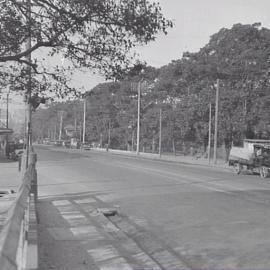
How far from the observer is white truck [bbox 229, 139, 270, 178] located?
1215 inches

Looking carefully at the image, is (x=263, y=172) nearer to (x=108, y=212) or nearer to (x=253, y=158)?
(x=253, y=158)

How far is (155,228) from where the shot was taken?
1126 centimetres

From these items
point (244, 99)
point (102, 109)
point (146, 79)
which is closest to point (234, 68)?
point (244, 99)

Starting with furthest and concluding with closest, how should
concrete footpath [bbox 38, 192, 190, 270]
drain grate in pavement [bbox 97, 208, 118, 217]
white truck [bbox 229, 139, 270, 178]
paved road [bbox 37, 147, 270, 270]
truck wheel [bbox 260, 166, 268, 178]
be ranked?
white truck [bbox 229, 139, 270, 178], truck wheel [bbox 260, 166, 268, 178], drain grate in pavement [bbox 97, 208, 118, 217], paved road [bbox 37, 147, 270, 270], concrete footpath [bbox 38, 192, 190, 270]

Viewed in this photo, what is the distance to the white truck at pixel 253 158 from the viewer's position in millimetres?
30853

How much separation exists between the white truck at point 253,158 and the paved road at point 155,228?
1101 cm

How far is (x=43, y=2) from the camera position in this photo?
31.7 ft

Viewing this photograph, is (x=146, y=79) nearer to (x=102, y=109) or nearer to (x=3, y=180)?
(x=102, y=109)

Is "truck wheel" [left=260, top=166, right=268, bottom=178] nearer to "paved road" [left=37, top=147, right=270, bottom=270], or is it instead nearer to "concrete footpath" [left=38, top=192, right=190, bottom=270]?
"paved road" [left=37, top=147, right=270, bottom=270]

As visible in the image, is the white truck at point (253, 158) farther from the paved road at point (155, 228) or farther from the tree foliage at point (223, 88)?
the paved road at point (155, 228)

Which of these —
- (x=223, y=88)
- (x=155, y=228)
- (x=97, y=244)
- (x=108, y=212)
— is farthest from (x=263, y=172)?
(x=97, y=244)

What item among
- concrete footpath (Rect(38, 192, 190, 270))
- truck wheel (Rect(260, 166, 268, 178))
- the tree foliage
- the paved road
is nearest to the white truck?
truck wheel (Rect(260, 166, 268, 178))

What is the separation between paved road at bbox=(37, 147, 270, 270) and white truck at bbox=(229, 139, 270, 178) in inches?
433

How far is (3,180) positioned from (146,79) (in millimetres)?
57296
